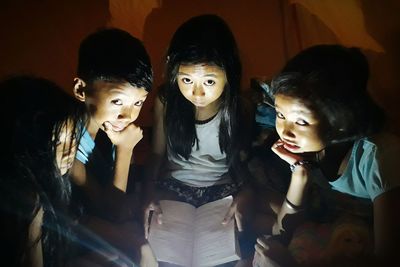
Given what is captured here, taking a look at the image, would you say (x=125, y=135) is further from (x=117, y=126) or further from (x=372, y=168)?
(x=372, y=168)

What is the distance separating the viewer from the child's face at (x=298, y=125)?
0.92 metres

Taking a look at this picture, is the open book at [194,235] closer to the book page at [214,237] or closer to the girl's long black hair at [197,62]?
the book page at [214,237]

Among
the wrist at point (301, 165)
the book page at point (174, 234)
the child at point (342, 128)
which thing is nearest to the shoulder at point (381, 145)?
the child at point (342, 128)

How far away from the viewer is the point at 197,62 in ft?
3.34

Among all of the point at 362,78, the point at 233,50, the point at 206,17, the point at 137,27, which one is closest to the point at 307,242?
the point at 362,78

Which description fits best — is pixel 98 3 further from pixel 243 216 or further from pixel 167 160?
pixel 243 216

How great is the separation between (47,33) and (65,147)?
67 centimetres

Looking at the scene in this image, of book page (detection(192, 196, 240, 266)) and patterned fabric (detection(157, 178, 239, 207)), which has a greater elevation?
patterned fabric (detection(157, 178, 239, 207))

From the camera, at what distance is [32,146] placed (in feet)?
2.72

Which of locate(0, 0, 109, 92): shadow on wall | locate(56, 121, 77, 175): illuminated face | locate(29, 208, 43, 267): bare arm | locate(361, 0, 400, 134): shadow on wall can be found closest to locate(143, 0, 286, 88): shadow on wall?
locate(0, 0, 109, 92): shadow on wall

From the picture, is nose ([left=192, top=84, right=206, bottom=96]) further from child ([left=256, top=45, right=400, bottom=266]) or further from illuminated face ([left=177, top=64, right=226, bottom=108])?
child ([left=256, top=45, right=400, bottom=266])

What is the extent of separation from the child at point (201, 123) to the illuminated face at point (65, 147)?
305 millimetres

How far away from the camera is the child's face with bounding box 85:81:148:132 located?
992 millimetres

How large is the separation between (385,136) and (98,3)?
105cm
